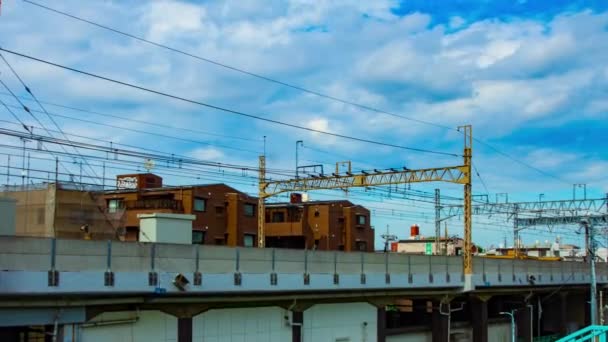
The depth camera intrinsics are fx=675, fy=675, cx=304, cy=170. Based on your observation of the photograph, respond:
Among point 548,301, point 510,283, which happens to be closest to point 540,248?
point 548,301

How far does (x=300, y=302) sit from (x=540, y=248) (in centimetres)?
12036

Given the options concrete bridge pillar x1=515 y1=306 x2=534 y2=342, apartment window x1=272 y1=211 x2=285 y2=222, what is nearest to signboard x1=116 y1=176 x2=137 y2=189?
apartment window x1=272 y1=211 x2=285 y2=222

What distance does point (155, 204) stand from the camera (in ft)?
214

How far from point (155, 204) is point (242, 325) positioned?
39.8 meters

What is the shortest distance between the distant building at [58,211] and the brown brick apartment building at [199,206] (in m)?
21.1

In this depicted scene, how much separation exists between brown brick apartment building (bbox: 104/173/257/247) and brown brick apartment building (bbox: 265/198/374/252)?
8555 mm

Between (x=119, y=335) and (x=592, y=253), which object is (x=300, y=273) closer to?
(x=119, y=335)

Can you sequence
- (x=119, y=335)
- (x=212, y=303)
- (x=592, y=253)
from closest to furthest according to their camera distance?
(x=119, y=335), (x=212, y=303), (x=592, y=253)

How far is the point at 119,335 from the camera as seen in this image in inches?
902

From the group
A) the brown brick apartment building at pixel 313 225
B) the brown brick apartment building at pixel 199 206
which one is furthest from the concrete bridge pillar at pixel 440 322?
the brown brick apartment building at pixel 313 225

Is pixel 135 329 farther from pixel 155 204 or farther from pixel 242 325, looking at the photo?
pixel 155 204

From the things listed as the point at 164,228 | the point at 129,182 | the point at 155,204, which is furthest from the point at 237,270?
the point at 129,182

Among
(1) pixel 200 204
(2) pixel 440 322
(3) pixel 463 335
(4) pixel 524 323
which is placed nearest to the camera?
(2) pixel 440 322

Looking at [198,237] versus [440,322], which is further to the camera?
[198,237]
